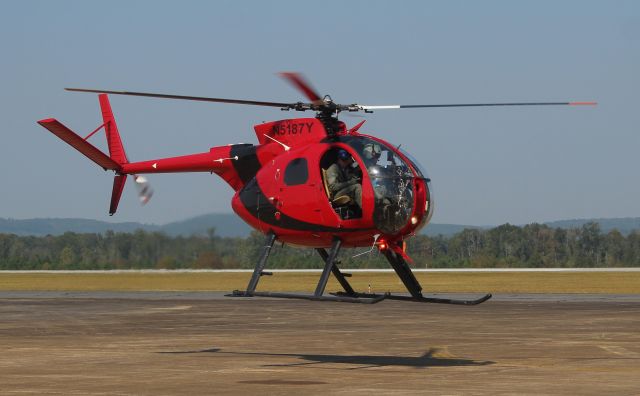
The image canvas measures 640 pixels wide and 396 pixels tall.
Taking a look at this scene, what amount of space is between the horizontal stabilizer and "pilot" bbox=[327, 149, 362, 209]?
8.59m

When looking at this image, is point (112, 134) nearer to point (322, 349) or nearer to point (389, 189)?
point (322, 349)

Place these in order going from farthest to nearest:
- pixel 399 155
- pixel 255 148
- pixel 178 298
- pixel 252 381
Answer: pixel 178 298, pixel 255 148, pixel 399 155, pixel 252 381

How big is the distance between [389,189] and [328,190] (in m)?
1.71

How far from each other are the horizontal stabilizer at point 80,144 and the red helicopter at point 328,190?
516cm

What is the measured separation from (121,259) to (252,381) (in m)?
51.8

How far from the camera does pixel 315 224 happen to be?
25.5 m

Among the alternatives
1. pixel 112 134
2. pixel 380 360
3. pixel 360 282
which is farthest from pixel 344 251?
pixel 380 360

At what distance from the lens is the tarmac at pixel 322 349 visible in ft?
72.2

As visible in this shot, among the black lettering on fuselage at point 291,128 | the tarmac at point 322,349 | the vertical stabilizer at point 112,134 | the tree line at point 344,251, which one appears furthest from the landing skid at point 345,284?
the tree line at point 344,251

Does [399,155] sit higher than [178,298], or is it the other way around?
[399,155]

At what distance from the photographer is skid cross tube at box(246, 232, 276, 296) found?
24.7 m

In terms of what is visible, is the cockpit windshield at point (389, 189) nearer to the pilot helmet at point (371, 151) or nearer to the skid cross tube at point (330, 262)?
the pilot helmet at point (371, 151)

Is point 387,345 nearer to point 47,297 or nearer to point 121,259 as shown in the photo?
point 47,297

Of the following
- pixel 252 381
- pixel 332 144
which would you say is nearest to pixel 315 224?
pixel 332 144
